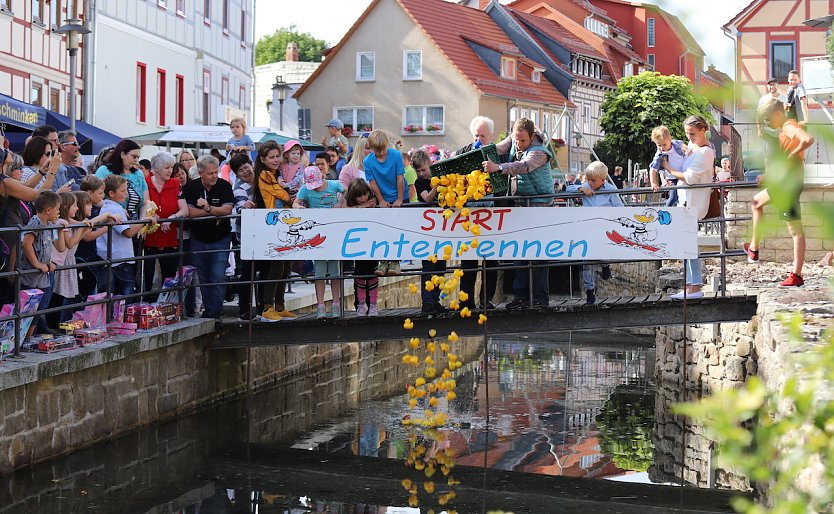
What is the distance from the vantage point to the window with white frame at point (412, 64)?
58.2 metres

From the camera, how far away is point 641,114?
47.1 m

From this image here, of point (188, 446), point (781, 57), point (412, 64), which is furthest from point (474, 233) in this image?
point (412, 64)

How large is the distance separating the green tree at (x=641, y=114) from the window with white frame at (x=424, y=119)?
1000 cm

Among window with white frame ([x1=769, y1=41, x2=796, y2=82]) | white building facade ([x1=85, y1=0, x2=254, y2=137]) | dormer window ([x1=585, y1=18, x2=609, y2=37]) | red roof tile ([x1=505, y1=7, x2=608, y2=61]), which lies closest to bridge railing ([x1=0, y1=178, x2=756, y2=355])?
white building facade ([x1=85, y1=0, x2=254, y2=137])

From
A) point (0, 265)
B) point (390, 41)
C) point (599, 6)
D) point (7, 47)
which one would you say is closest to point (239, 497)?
point (0, 265)

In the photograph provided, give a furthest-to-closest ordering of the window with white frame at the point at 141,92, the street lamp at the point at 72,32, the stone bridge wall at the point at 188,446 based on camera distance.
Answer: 1. the window with white frame at the point at 141,92
2. the street lamp at the point at 72,32
3. the stone bridge wall at the point at 188,446

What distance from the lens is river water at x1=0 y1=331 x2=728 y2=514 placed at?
8914mm

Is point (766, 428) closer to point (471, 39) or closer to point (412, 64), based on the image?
point (412, 64)

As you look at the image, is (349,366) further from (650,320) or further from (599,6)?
(599,6)

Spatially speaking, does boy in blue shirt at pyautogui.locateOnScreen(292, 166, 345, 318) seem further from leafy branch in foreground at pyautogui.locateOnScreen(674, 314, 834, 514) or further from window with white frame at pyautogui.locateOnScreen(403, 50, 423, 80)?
window with white frame at pyautogui.locateOnScreen(403, 50, 423, 80)

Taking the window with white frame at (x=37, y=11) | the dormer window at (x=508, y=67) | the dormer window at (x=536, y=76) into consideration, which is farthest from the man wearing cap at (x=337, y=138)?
the dormer window at (x=536, y=76)

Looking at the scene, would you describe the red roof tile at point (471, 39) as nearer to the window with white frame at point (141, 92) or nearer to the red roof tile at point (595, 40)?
the red roof tile at point (595, 40)

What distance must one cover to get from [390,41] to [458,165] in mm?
48034

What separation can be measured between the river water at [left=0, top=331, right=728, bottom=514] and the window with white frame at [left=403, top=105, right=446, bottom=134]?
4158cm
